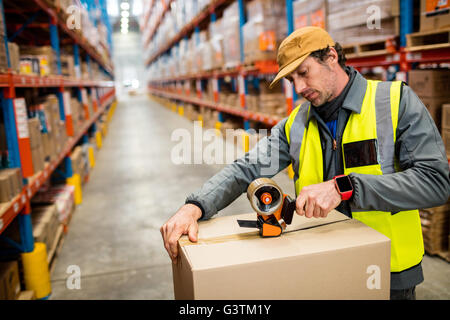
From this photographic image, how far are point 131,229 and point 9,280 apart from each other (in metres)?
1.62

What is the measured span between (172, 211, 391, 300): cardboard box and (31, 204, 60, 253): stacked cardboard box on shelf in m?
2.29

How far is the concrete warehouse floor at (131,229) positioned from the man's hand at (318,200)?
1.72m

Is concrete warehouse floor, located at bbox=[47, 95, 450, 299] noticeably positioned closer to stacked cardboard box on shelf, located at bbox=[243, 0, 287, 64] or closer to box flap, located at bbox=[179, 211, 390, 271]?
box flap, located at bbox=[179, 211, 390, 271]

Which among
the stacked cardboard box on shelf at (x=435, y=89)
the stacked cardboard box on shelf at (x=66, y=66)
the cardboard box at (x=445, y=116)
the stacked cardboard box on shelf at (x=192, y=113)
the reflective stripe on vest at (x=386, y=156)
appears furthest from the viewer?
the stacked cardboard box on shelf at (x=192, y=113)

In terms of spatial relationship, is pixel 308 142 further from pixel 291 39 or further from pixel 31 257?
pixel 31 257

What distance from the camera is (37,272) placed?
9.42 feet

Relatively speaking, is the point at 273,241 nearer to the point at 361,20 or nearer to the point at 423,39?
the point at 423,39

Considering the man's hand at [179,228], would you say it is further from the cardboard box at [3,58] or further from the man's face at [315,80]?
the cardboard box at [3,58]

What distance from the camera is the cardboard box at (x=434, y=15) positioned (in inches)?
103

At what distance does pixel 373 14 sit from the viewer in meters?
3.26

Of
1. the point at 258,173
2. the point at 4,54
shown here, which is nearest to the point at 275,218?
the point at 258,173

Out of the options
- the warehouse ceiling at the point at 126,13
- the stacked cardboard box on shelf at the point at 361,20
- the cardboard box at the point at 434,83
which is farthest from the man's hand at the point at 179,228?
the warehouse ceiling at the point at 126,13
